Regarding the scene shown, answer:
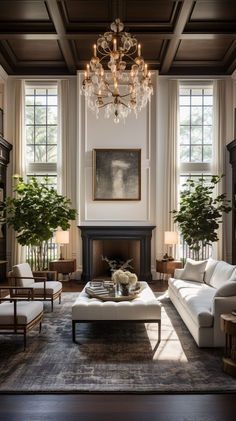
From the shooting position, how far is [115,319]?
→ 170 inches

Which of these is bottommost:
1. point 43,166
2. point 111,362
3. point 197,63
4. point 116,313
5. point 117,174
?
point 111,362

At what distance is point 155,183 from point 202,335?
4981mm

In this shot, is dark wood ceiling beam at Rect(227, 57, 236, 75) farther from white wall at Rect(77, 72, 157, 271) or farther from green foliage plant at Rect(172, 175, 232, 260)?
green foliage plant at Rect(172, 175, 232, 260)

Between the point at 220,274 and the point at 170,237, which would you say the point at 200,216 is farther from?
the point at 220,274

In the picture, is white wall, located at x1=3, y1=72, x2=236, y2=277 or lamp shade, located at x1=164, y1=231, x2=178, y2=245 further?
white wall, located at x1=3, y1=72, x2=236, y2=277

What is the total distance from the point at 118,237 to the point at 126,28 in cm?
449

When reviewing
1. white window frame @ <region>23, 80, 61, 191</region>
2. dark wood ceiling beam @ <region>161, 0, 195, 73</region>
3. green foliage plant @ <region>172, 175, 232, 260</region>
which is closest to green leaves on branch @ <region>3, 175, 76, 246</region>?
white window frame @ <region>23, 80, 61, 191</region>

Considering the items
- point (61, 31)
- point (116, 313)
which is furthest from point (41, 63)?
point (116, 313)

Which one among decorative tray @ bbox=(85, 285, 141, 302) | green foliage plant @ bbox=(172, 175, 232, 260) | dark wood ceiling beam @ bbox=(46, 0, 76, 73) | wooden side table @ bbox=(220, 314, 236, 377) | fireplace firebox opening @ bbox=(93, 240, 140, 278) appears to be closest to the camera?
wooden side table @ bbox=(220, 314, 236, 377)

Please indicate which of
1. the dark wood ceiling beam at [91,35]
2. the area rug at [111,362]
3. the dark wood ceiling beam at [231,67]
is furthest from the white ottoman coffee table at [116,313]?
the dark wood ceiling beam at [231,67]

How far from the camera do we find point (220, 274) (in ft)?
18.4

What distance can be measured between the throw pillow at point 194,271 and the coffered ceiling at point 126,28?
14.8ft

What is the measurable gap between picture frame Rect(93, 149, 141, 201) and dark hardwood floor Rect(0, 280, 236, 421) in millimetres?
5989

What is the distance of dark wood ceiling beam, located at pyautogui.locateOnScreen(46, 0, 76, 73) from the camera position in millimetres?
6215
